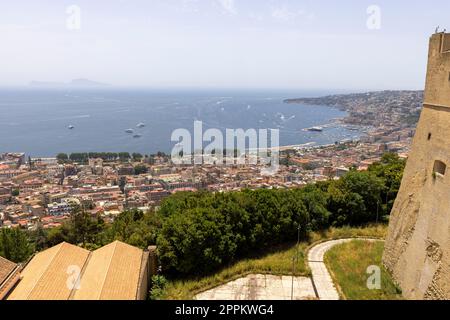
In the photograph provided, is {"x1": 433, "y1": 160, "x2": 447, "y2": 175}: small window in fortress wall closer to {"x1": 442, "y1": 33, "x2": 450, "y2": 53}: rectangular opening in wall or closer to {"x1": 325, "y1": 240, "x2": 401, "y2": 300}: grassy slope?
{"x1": 442, "y1": 33, "x2": 450, "y2": 53}: rectangular opening in wall

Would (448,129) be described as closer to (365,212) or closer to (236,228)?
(236,228)

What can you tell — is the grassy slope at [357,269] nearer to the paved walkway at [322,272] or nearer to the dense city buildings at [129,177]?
the paved walkway at [322,272]

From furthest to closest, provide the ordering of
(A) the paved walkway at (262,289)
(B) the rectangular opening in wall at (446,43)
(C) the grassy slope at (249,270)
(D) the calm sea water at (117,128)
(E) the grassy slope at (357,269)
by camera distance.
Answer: (D) the calm sea water at (117,128), (C) the grassy slope at (249,270), (A) the paved walkway at (262,289), (E) the grassy slope at (357,269), (B) the rectangular opening in wall at (446,43)

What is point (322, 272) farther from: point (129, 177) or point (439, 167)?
point (129, 177)

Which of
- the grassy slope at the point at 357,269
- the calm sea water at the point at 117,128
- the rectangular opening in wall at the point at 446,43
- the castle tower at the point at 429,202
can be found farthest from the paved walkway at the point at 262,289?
the calm sea water at the point at 117,128

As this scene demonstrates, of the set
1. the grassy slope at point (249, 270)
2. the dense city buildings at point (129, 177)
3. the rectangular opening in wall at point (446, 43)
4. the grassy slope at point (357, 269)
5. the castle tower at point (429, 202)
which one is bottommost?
the dense city buildings at point (129, 177)
